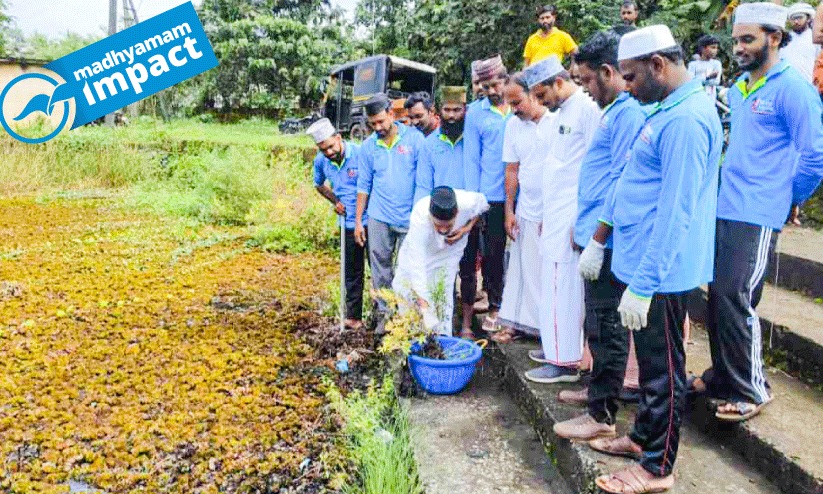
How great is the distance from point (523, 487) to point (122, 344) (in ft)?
9.99

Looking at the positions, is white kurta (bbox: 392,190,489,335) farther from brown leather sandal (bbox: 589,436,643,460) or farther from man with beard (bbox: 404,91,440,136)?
brown leather sandal (bbox: 589,436,643,460)

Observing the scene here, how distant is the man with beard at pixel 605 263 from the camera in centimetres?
254

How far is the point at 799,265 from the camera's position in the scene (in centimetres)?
362

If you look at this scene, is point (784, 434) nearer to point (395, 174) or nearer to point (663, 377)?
point (663, 377)

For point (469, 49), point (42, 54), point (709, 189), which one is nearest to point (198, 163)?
point (469, 49)

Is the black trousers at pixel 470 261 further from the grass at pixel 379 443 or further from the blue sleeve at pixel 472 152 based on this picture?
the grass at pixel 379 443

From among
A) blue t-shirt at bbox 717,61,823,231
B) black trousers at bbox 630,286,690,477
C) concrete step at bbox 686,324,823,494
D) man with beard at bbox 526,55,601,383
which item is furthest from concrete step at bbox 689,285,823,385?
black trousers at bbox 630,286,690,477

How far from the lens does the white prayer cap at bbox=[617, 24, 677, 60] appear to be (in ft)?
6.82

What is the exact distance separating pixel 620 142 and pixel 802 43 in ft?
10.2

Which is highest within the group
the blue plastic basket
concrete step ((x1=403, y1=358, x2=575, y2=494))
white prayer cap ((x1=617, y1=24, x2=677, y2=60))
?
white prayer cap ((x1=617, y1=24, x2=677, y2=60))

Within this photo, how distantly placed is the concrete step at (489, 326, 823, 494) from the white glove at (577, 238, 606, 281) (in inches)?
27.4

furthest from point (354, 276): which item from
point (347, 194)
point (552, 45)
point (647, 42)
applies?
point (552, 45)

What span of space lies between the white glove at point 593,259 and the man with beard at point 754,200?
0.51 metres

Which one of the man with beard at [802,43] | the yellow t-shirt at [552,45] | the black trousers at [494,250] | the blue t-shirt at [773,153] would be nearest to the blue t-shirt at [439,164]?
the black trousers at [494,250]
